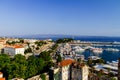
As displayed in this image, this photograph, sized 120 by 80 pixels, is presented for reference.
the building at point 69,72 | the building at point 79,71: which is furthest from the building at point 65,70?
the building at point 79,71

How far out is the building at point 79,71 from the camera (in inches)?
929

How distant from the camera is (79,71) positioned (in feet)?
78.4

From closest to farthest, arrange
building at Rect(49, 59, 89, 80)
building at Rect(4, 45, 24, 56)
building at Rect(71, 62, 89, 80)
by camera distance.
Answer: building at Rect(71, 62, 89, 80) → building at Rect(49, 59, 89, 80) → building at Rect(4, 45, 24, 56)

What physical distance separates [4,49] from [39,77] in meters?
33.8

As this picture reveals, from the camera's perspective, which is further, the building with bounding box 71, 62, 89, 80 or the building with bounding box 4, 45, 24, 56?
the building with bounding box 4, 45, 24, 56

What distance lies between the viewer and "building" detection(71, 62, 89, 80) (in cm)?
2361

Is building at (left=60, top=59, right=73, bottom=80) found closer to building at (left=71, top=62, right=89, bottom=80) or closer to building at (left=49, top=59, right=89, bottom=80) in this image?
building at (left=49, top=59, right=89, bottom=80)

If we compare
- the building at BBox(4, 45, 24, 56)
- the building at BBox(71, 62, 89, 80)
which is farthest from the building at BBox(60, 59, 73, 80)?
the building at BBox(4, 45, 24, 56)

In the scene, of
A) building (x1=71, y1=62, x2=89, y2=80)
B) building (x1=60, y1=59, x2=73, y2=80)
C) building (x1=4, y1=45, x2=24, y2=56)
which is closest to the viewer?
building (x1=71, y1=62, x2=89, y2=80)

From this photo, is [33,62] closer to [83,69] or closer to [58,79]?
[58,79]

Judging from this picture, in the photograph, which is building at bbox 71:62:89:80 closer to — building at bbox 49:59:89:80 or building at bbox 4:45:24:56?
building at bbox 49:59:89:80

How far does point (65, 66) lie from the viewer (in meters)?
24.4

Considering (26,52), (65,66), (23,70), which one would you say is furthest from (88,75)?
(26,52)

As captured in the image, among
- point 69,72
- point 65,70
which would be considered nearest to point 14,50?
point 69,72
